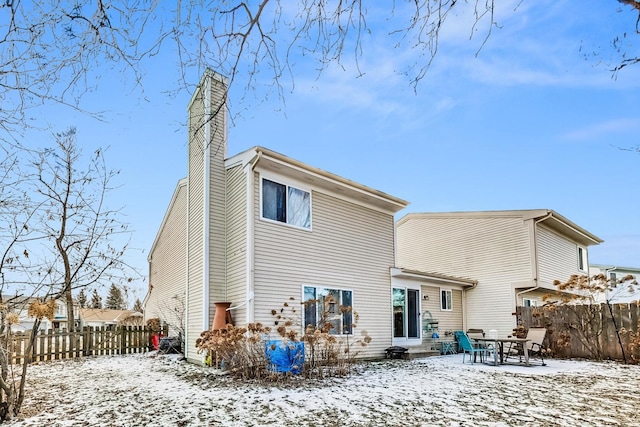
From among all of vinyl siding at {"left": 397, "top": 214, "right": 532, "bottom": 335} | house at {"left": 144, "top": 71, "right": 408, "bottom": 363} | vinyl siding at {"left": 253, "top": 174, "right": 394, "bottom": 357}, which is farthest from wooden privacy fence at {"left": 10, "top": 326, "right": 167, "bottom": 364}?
vinyl siding at {"left": 397, "top": 214, "right": 532, "bottom": 335}

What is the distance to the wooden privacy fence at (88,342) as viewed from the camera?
1268cm

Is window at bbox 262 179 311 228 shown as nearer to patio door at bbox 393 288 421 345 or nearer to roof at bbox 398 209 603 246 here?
patio door at bbox 393 288 421 345

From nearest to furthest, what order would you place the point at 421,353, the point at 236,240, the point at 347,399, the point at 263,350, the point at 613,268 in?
the point at 347,399, the point at 263,350, the point at 236,240, the point at 421,353, the point at 613,268

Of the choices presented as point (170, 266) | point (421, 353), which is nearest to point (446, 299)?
point (421, 353)

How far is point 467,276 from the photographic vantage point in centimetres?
1678

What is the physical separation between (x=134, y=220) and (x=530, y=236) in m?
13.2

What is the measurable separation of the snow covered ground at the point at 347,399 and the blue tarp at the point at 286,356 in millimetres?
789

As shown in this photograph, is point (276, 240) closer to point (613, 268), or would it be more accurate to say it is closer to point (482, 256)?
point (482, 256)

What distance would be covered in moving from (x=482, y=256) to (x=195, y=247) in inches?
418

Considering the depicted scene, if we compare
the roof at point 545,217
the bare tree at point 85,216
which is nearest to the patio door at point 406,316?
the roof at point 545,217

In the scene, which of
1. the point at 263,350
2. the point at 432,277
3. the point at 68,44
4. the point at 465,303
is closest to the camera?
the point at 68,44

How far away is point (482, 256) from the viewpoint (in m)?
16.5

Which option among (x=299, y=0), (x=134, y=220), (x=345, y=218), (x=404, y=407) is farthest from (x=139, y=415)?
(x=134, y=220)

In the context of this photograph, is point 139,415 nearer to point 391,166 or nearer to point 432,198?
point 391,166
